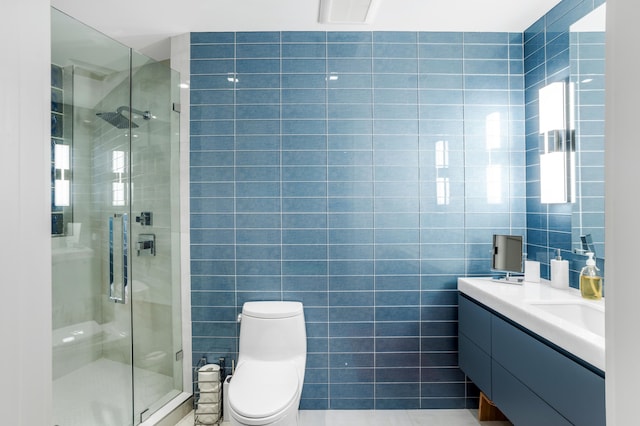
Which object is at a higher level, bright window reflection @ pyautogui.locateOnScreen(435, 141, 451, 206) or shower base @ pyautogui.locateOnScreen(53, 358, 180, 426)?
bright window reflection @ pyautogui.locateOnScreen(435, 141, 451, 206)

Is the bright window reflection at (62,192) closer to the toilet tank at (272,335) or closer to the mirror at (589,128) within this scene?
the toilet tank at (272,335)

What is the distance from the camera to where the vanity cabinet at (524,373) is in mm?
1307

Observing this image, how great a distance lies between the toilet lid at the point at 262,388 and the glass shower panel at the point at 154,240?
1.93ft

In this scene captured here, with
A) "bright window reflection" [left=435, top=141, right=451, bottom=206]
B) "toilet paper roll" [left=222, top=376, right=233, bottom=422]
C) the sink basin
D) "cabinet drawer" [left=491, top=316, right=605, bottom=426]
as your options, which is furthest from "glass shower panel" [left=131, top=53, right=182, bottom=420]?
the sink basin

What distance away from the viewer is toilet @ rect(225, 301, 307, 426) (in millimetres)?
1898

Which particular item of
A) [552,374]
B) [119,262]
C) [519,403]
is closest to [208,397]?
[119,262]

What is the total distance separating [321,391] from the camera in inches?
96.2

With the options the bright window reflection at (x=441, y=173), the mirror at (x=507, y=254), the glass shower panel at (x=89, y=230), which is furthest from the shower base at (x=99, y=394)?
the mirror at (x=507, y=254)

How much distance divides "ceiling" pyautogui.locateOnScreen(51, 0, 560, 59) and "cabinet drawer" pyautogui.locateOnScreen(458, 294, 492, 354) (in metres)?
1.69

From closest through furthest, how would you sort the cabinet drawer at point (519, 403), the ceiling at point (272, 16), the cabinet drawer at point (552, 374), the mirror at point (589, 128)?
the cabinet drawer at point (552, 374) < the cabinet drawer at point (519, 403) < the mirror at point (589, 128) < the ceiling at point (272, 16)

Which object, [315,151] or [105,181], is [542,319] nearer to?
[315,151]

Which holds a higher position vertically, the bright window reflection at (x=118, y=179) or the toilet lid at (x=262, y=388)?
the bright window reflection at (x=118, y=179)

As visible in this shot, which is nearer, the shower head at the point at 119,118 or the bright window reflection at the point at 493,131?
the shower head at the point at 119,118

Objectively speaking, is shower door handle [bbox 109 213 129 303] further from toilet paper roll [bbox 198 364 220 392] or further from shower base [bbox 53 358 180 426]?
toilet paper roll [bbox 198 364 220 392]
